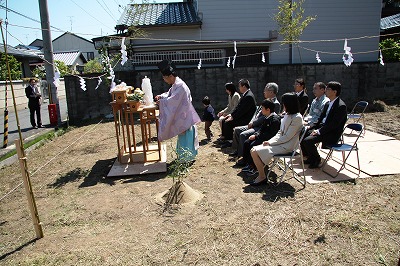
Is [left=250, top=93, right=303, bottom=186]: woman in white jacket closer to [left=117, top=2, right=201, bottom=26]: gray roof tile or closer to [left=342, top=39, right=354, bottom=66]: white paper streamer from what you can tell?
[left=342, top=39, right=354, bottom=66]: white paper streamer

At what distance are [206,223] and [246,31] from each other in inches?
445

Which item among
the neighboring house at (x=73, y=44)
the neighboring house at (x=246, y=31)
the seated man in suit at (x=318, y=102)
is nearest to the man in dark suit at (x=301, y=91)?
the seated man in suit at (x=318, y=102)

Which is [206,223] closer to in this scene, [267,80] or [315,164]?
[315,164]

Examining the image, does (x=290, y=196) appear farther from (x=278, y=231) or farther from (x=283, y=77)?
(x=283, y=77)

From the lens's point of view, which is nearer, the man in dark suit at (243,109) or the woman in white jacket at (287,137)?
the woman in white jacket at (287,137)

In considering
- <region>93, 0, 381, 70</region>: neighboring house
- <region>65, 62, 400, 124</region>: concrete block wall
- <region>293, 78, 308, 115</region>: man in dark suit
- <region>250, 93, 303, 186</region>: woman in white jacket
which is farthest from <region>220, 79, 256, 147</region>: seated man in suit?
<region>93, 0, 381, 70</region>: neighboring house

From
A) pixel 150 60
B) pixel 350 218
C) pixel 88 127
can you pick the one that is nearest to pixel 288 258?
pixel 350 218

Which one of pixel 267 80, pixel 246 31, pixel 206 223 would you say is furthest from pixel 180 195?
pixel 246 31

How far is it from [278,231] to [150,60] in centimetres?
1028

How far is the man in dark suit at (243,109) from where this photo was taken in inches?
253

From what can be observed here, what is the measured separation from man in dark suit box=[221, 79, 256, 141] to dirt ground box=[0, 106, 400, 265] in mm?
1475

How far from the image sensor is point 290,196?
430cm

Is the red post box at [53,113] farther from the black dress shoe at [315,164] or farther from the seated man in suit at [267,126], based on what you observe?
the black dress shoe at [315,164]

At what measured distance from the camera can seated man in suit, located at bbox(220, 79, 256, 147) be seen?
6.41 m
